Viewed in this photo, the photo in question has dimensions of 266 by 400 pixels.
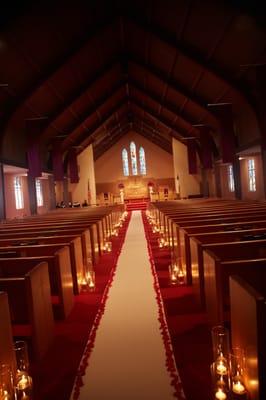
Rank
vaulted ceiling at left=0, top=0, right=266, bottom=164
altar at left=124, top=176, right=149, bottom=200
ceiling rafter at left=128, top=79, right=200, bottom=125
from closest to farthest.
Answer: vaulted ceiling at left=0, top=0, right=266, bottom=164, ceiling rafter at left=128, top=79, right=200, bottom=125, altar at left=124, top=176, right=149, bottom=200

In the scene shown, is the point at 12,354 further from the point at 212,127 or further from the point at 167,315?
the point at 212,127

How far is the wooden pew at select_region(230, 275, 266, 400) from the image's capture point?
1.75 meters

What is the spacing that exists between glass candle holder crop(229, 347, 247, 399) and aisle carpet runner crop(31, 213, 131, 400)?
1.04m

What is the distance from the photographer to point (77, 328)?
10.8ft

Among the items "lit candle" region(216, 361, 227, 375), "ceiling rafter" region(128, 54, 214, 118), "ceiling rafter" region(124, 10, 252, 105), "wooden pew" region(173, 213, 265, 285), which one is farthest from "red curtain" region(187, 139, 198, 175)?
"lit candle" region(216, 361, 227, 375)

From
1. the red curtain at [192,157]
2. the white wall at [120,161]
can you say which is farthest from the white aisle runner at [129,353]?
the white wall at [120,161]

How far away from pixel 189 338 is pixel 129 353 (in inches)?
21.8

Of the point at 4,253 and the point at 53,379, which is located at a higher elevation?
the point at 4,253

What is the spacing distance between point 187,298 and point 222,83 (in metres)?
8.52

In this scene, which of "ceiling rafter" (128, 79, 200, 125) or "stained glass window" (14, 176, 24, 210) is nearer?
"stained glass window" (14, 176, 24, 210)

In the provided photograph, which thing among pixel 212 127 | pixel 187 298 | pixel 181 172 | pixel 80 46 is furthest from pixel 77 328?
pixel 181 172

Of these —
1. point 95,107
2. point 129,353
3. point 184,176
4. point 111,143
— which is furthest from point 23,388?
point 111,143

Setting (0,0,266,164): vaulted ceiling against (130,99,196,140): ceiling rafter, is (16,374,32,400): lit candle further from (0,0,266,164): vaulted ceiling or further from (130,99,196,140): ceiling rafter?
(130,99,196,140): ceiling rafter

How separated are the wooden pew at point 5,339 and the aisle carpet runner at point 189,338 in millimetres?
1140
